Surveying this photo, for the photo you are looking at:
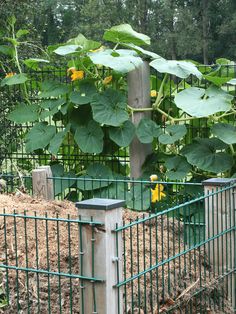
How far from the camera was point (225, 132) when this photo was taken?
21.8ft

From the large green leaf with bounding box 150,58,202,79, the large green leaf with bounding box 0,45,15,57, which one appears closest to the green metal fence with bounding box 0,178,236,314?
the large green leaf with bounding box 150,58,202,79

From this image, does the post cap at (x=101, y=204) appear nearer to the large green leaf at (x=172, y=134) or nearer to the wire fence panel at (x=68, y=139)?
the large green leaf at (x=172, y=134)

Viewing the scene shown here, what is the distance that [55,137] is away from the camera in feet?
24.2

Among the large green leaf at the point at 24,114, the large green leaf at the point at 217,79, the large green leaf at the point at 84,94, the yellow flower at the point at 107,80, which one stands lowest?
the large green leaf at the point at 24,114

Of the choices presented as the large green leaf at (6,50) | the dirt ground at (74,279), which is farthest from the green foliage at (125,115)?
the dirt ground at (74,279)

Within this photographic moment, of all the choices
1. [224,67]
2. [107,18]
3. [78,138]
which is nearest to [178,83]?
[224,67]

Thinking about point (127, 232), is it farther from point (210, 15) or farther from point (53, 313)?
point (210, 15)

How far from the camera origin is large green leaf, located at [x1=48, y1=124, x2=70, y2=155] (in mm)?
7242

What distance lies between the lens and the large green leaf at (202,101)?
Result: 21.2ft

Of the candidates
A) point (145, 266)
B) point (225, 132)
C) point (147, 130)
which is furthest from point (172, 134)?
point (145, 266)

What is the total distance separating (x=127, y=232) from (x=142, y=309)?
0.81 m

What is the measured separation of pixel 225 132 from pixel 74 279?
2947 mm

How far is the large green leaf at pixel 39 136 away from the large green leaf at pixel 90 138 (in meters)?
0.41

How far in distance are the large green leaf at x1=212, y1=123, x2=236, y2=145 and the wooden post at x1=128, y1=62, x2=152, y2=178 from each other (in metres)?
0.83
